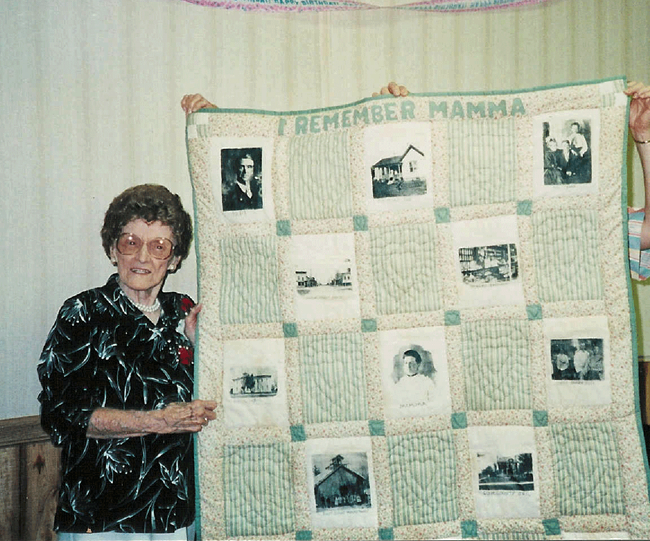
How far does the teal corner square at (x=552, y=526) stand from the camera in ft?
4.76

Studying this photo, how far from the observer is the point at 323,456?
1.50 meters

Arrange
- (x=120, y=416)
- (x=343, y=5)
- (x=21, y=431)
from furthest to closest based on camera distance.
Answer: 1. (x=343, y=5)
2. (x=21, y=431)
3. (x=120, y=416)

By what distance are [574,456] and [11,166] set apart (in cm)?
186

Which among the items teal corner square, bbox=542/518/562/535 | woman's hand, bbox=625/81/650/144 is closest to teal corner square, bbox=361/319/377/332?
teal corner square, bbox=542/518/562/535

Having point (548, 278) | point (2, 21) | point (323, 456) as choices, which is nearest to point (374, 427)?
point (323, 456)

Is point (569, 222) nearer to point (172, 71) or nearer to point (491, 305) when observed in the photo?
point (491, 305)

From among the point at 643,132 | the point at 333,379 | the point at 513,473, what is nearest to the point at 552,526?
the point at 513,473

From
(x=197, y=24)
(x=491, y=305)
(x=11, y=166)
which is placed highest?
(x=197, y=24)

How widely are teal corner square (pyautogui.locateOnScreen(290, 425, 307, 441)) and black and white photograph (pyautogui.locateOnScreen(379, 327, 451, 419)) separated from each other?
0.23m

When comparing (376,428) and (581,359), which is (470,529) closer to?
(376,428)

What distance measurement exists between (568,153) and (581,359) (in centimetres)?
54

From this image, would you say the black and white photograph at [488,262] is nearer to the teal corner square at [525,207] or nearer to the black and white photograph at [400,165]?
the teal corner square at [525,207]

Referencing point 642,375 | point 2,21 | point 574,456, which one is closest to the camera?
point 574,456

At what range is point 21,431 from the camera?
1768 mm
